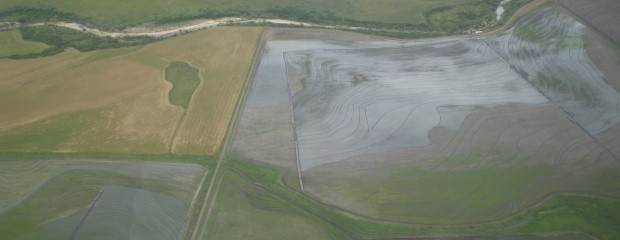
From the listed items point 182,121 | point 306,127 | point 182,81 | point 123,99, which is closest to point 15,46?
point 123,99

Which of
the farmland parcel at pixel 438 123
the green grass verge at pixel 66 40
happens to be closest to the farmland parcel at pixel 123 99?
the green grass verge at pixel 66 40

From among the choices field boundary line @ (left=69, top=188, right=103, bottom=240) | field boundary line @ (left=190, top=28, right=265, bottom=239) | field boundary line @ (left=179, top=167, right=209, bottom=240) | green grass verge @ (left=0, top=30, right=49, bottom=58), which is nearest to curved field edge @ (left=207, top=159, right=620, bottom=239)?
field boundary line @ (left=190, top=28, right=265, bottom=239)

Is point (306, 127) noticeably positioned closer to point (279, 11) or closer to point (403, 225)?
point (403, 225)

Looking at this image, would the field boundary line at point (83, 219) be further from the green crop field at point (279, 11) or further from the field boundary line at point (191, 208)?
the green crop field at point (279, 11)

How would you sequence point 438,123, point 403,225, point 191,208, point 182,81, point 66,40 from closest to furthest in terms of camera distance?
1. point 403,225
2. point 191,208
3. point 438,123
4. point 182,81
5. point 66,40

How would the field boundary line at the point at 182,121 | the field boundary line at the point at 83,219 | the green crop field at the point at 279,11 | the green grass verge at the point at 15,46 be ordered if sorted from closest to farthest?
the field boundary line at the point at 83,219 < the field boundary line at the point at 182,121 < the green grass verge at the point at 15,46 < the green crop field at the point at 279,11

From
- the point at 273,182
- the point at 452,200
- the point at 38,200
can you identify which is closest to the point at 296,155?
the point at 273,182
